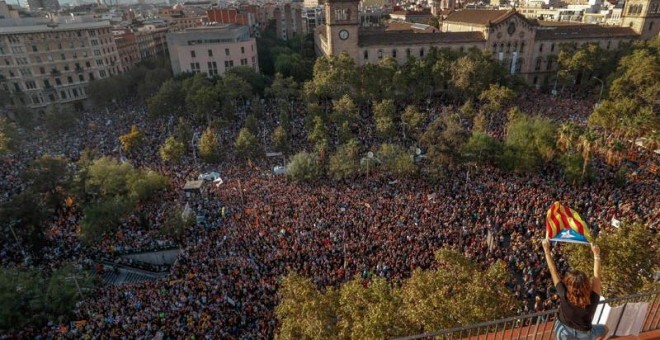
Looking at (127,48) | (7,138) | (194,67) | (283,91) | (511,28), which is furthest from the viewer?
(127,48)

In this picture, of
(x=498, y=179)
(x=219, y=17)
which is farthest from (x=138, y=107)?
(x=498, y=179)

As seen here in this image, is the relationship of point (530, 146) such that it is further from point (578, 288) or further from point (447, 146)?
point (578, 288)

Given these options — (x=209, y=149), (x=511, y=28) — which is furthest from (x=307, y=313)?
(x=511, y=28)

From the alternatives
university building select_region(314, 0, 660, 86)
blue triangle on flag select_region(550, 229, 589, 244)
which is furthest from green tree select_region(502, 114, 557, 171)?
university building select_region(314, 0, 660, 86)

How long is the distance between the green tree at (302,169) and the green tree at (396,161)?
5737mm

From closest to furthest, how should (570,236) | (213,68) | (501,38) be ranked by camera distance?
(570,236)
(501,38)
(213,68)

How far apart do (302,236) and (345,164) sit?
31.3ft

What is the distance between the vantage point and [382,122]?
37.3m

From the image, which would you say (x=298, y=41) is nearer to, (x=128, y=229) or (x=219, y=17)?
(x=219, y=17)

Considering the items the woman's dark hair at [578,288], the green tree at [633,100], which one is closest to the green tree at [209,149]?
the woman's dark hair at [578,288]

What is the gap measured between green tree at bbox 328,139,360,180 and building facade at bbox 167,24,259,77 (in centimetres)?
3546

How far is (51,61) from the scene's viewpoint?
58344mm

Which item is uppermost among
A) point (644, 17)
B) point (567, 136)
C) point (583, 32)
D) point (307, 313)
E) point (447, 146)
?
point (644, 17)

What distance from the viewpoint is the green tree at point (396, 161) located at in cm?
3050
